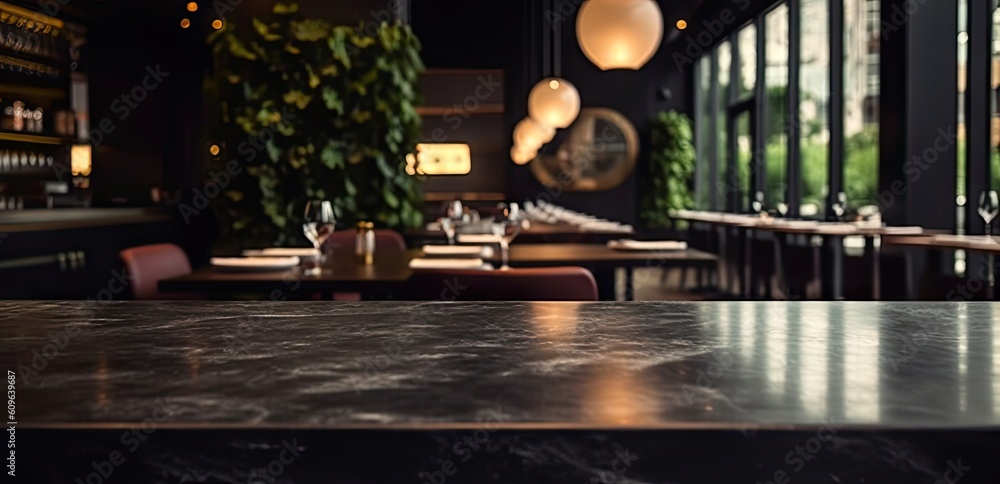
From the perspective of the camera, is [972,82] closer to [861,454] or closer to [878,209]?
[878,209]

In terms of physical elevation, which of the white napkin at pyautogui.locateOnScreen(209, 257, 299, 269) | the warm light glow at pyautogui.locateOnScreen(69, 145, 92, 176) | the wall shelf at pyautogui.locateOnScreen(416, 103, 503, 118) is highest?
the wall shelf at pyautogui.locateOnScreen(416, 103, 503, 118)

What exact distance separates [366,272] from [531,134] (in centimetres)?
808

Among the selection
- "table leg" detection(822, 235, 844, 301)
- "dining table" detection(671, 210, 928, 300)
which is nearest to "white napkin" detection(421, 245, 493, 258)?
"dining table" detection(671, 210, 928, 300)

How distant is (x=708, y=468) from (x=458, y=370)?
0.71ft

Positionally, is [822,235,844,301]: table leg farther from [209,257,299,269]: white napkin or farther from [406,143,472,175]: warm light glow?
[406,143,472,175]: warm light glow

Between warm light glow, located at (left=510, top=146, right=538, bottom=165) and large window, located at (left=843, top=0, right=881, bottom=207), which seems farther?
warm light glow, located at (left=510, top=146, right=538, bottom=165)

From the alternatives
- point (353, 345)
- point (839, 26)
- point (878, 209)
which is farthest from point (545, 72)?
point (353, 345)

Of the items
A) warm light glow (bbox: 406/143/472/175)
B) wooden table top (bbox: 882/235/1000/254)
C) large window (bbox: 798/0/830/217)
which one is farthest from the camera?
warm light glow (bbox: 406/143/472/175)

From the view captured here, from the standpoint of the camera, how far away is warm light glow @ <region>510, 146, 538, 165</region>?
12.2 metres

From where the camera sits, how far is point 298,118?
18.5 feet

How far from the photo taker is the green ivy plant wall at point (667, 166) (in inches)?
557

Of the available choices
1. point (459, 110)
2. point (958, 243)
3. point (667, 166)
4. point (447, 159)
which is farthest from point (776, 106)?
point (958, 243)

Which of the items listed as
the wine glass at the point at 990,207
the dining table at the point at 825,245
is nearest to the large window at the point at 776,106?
→ the dining table at the point at 825,245

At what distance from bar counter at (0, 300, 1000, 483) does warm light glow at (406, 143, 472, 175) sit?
11.8 metres
